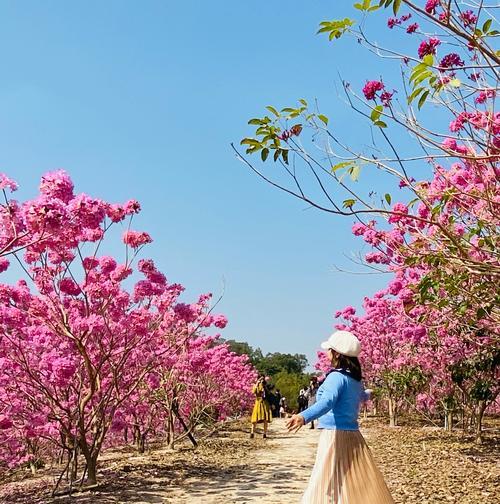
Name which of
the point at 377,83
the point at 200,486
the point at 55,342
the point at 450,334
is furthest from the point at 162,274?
the point at 450,334

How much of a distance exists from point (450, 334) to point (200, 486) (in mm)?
6114

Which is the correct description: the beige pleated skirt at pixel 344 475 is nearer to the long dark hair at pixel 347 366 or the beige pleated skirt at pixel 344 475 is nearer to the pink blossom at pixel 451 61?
the long dark hair at pixel 347 366

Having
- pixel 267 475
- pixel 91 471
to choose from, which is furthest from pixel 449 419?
pixel 91 471

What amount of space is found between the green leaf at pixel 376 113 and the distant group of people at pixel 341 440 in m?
1.56

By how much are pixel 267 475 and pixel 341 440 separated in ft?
16.1

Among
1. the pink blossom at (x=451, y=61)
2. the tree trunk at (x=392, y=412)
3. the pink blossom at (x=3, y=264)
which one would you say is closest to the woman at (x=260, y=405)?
the tree trunk at (x=392, y=412)

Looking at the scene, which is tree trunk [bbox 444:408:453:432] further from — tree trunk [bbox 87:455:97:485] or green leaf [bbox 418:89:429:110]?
green leaf [bbox 418:89:429:110]

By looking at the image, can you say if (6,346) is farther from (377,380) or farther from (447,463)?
(377,380)

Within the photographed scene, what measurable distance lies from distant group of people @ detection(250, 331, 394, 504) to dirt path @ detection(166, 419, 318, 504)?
284cm

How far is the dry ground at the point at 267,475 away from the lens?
7117mm

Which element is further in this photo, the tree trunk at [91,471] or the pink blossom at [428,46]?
the tree trunk at [91,471]

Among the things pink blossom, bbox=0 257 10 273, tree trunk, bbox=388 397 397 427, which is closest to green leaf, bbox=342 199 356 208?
pink blossom, bbox=0 257 10 273

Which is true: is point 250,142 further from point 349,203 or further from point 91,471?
point 91,471

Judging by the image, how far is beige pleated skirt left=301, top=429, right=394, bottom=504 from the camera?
13.3 ft
